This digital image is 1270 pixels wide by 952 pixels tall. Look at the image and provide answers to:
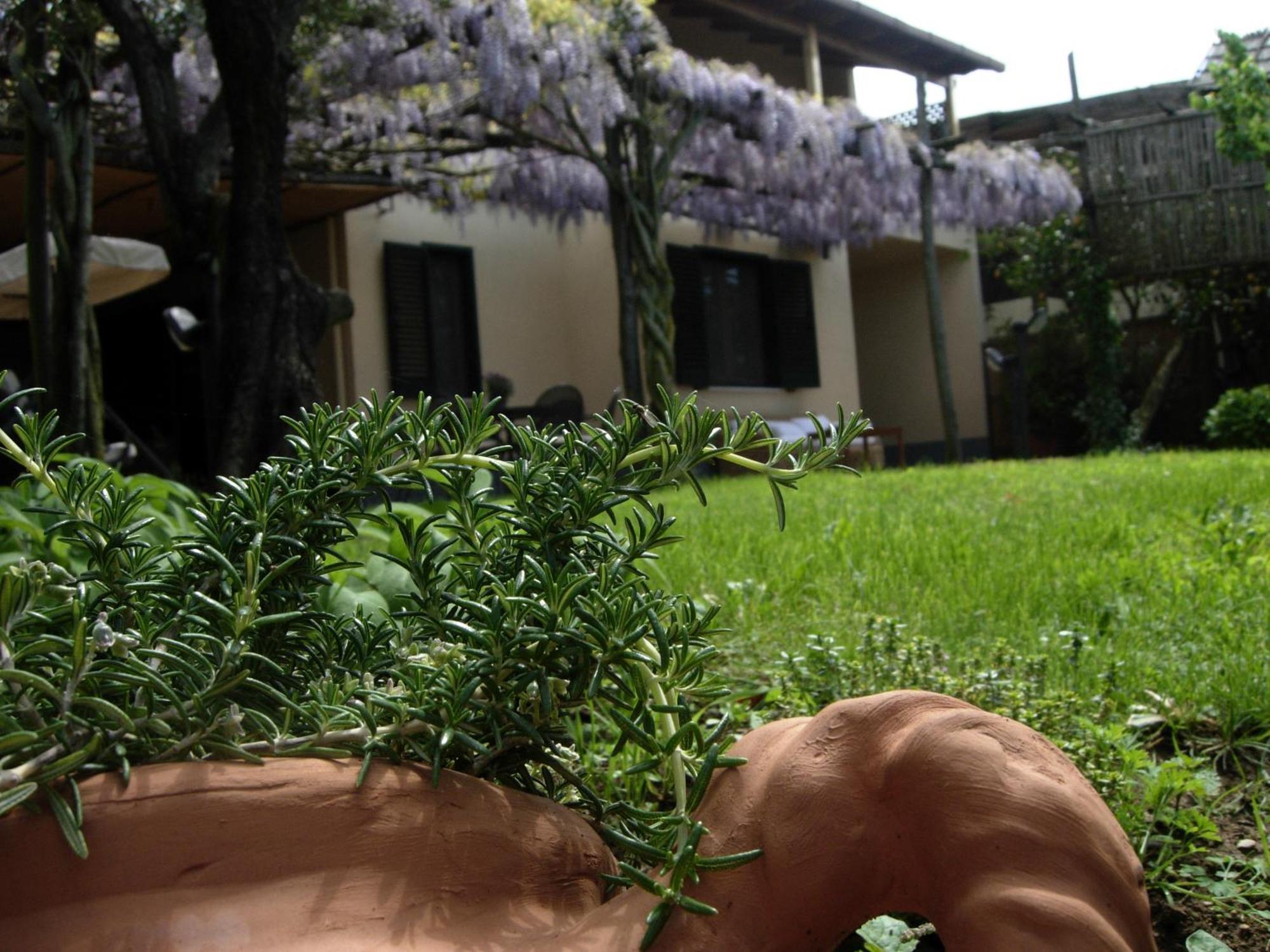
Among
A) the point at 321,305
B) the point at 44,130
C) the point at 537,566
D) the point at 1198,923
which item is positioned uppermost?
the point at 44,130

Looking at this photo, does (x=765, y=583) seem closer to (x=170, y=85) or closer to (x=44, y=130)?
(x=44, y=130)

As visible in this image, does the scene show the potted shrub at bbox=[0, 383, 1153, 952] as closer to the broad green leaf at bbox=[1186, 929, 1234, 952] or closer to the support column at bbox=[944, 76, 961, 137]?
the broad green leaf at bbox=[1186, 929, 1234, 952]

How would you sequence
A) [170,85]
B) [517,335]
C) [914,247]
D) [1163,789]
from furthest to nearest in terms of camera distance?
[914,247]
[517,335]
[170,85]
[1163,789]

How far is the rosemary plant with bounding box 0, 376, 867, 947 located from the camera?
2.95 ft

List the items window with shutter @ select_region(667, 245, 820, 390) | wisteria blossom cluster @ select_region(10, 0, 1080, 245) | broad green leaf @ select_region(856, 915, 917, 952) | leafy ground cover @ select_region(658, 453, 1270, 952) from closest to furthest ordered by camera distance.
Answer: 1. broad green leaf @ select_region(856, 915, 917, 952)
2. leafy ground cover @ select_region(658, 453, 1270, 952)
3. wisteria blossom cluster @ select_region(10, 0, 1080, 245)
4. window with shutter @ select_region(667, 245, 820, 390)

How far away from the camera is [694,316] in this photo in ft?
46.2

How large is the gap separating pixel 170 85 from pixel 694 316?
8.64 meters

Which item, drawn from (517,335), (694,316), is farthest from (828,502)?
(694,316)

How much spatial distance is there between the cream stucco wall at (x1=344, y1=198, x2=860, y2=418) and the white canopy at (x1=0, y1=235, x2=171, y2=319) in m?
2.85

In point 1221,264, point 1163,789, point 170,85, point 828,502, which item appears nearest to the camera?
point 1163,789

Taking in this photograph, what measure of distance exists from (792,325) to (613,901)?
14.9m

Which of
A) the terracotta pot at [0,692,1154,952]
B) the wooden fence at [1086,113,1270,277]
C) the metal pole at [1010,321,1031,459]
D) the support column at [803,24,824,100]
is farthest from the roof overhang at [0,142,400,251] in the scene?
the wooden fence at [1086,113,1270,277]

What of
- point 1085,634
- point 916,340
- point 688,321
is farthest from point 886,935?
point 916,340

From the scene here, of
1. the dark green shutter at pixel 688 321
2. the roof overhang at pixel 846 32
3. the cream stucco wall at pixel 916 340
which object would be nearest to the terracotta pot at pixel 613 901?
the dark green shutter at pixel 688 321
